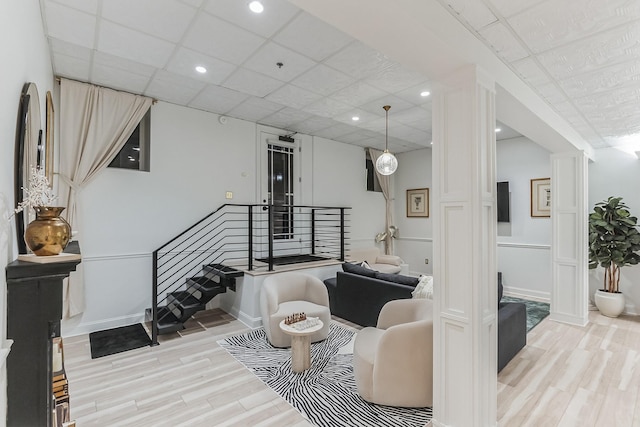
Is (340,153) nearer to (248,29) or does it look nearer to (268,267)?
(268,267)

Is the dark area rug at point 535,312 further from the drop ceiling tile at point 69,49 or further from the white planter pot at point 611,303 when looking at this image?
the drop ceiling tile at point 69,49

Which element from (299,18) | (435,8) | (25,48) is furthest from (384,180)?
(25,48)

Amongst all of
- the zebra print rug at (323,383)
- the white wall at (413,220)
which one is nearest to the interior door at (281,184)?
the zebra print rug at (323,383)

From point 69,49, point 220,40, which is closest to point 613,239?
point 220,40

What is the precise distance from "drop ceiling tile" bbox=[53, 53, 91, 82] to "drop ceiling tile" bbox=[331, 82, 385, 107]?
278cm

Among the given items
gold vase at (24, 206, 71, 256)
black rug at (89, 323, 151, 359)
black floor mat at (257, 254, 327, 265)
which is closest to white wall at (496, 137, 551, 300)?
black floor mat at (257, 254, 327, 265)

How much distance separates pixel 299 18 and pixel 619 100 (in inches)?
130

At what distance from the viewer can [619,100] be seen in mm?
3135

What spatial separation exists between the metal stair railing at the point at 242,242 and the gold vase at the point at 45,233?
7.76ft

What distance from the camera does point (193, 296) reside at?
4305 millimetres

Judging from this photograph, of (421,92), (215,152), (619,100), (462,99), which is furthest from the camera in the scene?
(215,152)

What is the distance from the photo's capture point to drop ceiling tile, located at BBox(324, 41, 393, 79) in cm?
284

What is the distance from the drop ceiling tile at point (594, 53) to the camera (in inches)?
81.7

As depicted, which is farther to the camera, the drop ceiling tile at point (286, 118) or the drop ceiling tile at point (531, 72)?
the drop ceiling tile at point (286, 118)
